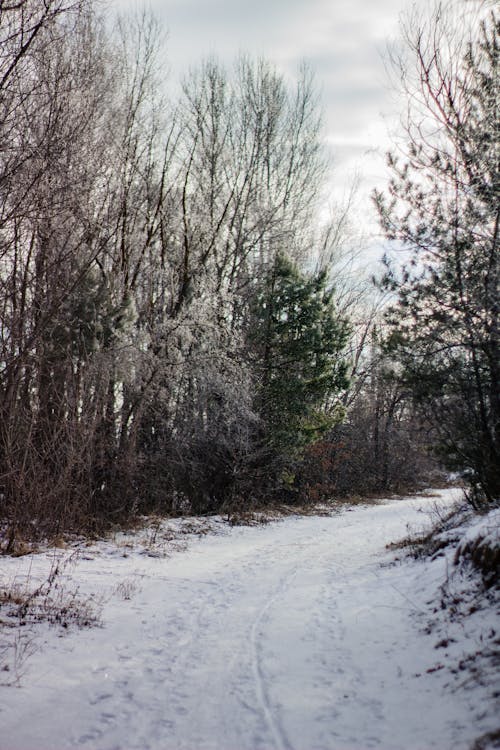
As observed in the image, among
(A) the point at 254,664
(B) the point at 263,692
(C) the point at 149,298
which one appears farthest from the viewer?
(C) the point at 149,298

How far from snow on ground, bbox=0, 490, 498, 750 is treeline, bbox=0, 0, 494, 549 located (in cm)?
325

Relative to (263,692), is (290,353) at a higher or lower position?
higher

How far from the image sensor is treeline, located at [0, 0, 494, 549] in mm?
7879

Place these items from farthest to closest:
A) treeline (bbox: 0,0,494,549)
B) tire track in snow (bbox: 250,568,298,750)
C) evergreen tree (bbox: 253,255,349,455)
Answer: evergreen tree (bbox: 253,255,349,455)
treeline (bbox: 0,0,494,549)
tire track in snow (bbox: 250,568,298,750)

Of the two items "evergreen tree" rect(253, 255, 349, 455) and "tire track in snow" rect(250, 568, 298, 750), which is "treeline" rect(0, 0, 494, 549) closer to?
"evergreen tree" rect(253, 255, 349, 455)

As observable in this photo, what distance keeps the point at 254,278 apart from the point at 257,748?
15.2m

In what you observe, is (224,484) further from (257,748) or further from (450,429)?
(257,748)

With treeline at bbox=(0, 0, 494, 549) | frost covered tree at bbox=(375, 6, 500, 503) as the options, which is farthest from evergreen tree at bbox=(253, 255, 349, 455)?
frost covered tree at bbox=(375, 6, 500, 503)

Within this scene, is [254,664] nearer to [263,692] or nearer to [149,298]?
[263,692]

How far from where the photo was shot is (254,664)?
4617 mm

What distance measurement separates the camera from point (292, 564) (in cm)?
940

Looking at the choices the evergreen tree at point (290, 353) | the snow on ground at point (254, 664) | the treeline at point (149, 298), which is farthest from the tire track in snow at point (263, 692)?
the evergreen tree at point (290, 353)

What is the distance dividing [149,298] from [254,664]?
1169cm

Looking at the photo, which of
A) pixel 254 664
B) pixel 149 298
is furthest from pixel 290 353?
pixel 254 664
